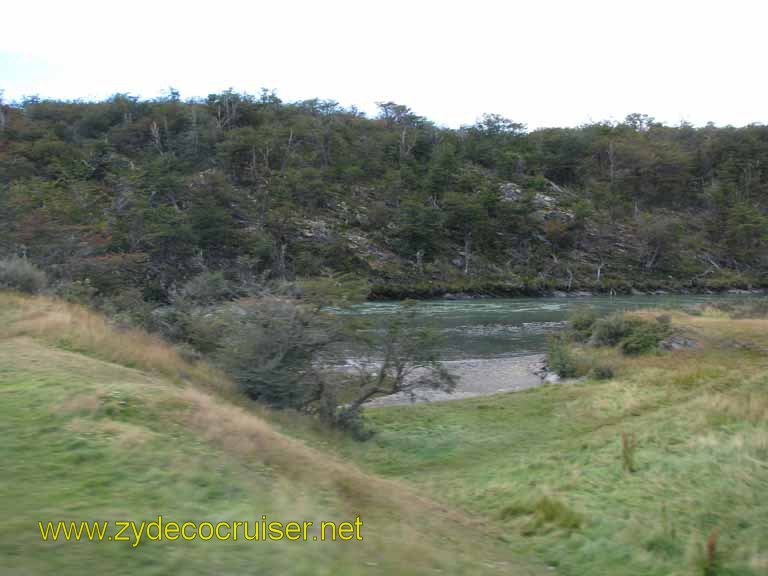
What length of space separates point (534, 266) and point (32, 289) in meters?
69.5

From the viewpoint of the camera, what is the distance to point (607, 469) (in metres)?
11.4

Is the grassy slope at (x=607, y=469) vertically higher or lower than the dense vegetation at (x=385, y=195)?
lower

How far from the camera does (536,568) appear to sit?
7.57m

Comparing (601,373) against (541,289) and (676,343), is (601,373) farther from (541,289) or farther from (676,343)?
(541,289)

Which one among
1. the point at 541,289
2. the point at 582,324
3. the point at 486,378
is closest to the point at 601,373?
the point at 486,378

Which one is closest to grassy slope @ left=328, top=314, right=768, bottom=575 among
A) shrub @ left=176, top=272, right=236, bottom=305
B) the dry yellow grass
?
the dry yellow grass

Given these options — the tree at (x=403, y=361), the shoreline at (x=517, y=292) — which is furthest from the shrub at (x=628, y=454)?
the shoreline at (x=517, y=292)

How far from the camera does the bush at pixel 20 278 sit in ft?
71.6

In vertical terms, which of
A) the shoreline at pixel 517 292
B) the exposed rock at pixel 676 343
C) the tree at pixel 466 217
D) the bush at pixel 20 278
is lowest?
the shoreline at pixel 517 292

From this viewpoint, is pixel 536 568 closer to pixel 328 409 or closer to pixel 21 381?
pixel 21 381

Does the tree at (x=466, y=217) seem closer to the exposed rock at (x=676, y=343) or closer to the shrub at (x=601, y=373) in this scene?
the exposed rock at (x=676, y=343)

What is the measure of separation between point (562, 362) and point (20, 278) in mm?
21000

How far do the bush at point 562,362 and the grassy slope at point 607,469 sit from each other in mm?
5693

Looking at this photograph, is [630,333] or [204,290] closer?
[204,290]
